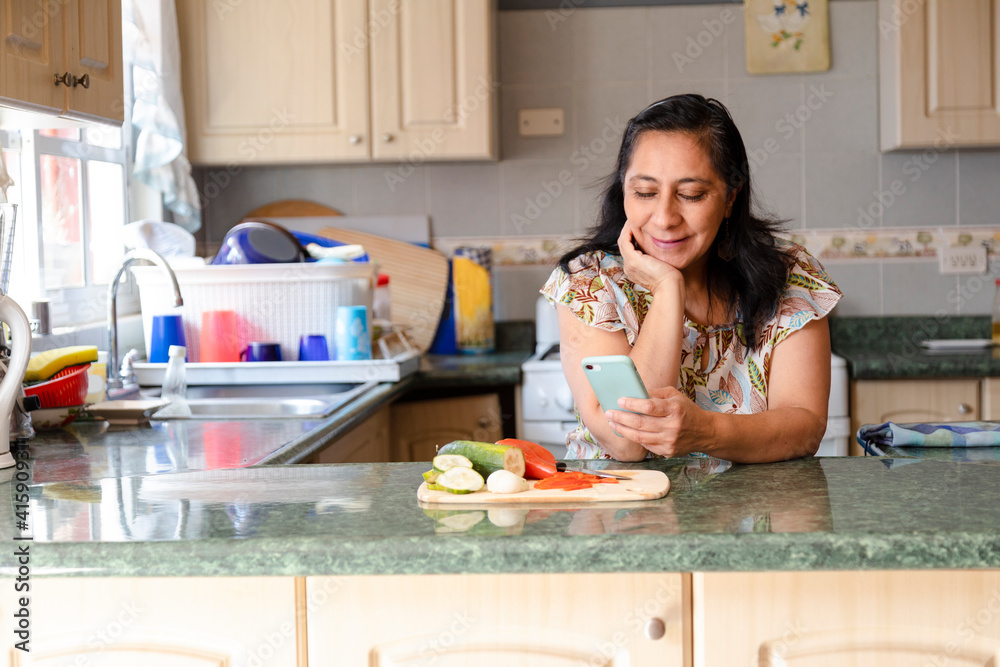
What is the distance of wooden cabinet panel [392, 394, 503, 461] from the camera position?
8.85 feet

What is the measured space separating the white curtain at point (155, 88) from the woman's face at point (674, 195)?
1.68 m

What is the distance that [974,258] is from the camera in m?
3.07

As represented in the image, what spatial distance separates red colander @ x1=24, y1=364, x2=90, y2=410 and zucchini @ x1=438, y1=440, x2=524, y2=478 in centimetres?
90

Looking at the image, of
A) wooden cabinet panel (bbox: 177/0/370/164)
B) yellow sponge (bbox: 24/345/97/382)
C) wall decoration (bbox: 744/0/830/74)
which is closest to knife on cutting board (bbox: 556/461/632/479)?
yellow sponge (bbox: 24/345/97/382)

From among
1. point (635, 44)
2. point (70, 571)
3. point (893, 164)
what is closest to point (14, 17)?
point (70, 571)

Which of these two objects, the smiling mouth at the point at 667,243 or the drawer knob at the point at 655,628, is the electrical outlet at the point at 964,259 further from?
the drawer knob at the point at 655,628

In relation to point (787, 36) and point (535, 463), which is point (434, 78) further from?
point (535, 463)

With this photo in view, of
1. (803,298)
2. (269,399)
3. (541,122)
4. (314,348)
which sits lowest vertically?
(269,399)

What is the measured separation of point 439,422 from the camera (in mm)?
2705

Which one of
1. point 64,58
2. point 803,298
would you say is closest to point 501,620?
point 803,298

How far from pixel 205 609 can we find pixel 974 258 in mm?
2855

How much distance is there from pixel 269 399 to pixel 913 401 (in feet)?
5.61

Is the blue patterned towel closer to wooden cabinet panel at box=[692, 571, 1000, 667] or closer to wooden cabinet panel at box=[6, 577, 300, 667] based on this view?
wooden cabinet panel at box=[692, 571, 1000, 667]

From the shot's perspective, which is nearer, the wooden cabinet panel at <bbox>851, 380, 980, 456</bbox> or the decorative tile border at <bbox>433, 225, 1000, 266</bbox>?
the wooden cabinet panel at <bbox>851, 380, 980, 456</bbox>
